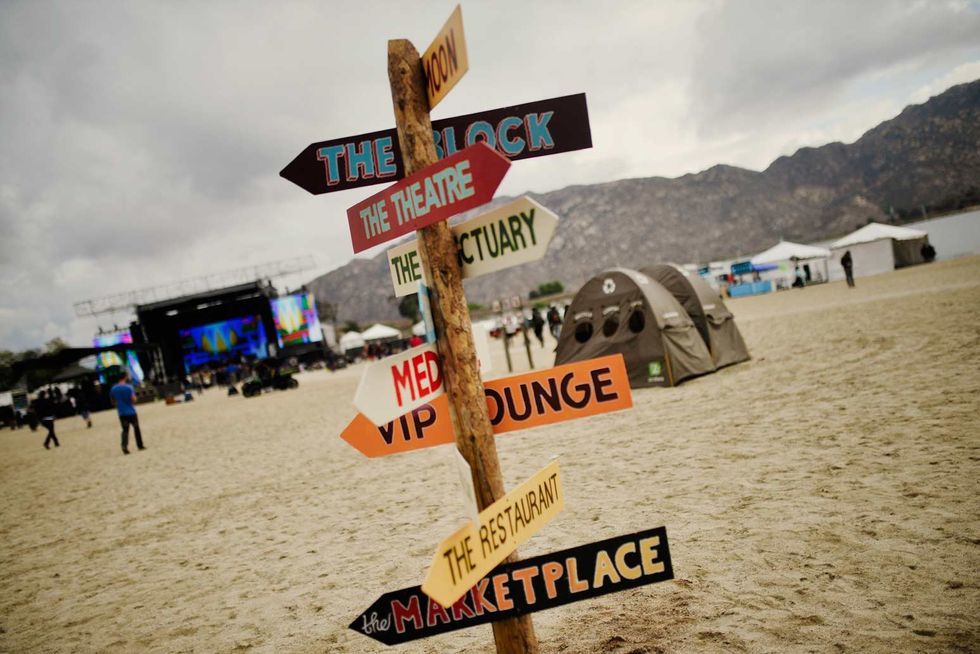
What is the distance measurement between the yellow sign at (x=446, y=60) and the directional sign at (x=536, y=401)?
1174 mm

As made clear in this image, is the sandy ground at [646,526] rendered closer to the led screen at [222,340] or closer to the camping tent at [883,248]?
the camping tent at [883,248]

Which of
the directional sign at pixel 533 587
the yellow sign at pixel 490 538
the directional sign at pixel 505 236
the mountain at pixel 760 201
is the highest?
the mountain at pixel 760 201

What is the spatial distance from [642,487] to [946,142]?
166 metres

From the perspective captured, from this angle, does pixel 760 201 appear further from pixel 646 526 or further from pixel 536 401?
pixel 536 401

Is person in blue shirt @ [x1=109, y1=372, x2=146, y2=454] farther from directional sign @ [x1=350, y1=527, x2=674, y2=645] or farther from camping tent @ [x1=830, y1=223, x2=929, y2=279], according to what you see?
camping tent @ [x1=830, y1=223, x2=929, y2=279]

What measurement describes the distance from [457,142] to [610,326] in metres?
7.87

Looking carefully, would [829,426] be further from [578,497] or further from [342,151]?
[342,151]

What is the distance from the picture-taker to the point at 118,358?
45.2 m

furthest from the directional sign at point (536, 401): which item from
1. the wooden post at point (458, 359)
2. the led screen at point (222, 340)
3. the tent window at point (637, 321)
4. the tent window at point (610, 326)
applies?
the led screen at point (222, 340)

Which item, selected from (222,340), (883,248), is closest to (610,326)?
(883,248)

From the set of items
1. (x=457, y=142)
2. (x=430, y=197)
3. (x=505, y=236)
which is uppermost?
(x=457, y=142)

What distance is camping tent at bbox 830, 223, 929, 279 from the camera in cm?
2919

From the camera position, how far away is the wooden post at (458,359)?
6.30ft

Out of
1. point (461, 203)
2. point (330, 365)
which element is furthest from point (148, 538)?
point (330, 365)
